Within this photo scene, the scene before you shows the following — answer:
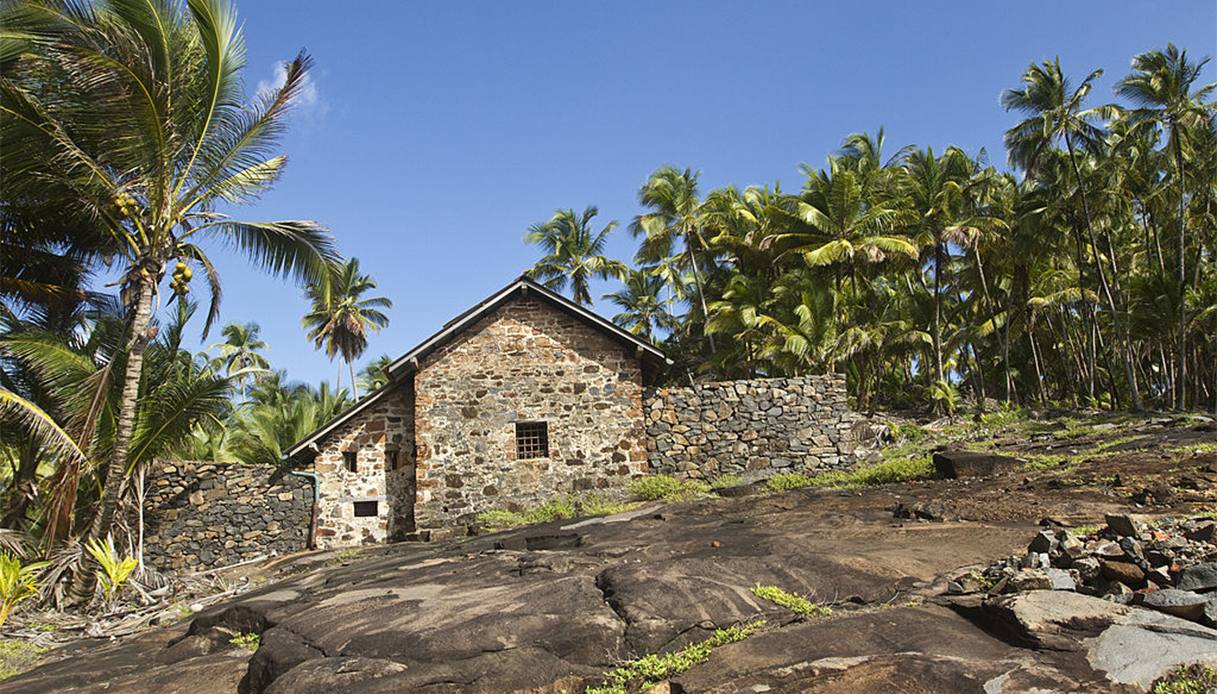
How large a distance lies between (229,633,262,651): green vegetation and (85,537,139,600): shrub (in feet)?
17.1

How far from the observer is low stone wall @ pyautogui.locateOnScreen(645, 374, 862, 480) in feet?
52.2

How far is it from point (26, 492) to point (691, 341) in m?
27.4

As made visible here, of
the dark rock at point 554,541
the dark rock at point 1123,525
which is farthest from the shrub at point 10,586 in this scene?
the dark rock at point 1123,525

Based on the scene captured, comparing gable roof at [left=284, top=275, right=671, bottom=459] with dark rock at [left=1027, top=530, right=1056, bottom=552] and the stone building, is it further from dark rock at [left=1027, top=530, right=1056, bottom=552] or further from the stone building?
dark rock at [left=1027, top=530, right=1056, bottom=552]

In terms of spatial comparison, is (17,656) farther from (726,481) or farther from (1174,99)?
(1174,99)

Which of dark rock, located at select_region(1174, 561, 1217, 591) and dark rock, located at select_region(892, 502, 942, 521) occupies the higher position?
dark rock, located at select_region(892, 502, 942, 521)

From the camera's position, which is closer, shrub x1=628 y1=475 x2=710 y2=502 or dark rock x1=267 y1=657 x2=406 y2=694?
dark rock x1=267 y1=657 x2=406 y2=694

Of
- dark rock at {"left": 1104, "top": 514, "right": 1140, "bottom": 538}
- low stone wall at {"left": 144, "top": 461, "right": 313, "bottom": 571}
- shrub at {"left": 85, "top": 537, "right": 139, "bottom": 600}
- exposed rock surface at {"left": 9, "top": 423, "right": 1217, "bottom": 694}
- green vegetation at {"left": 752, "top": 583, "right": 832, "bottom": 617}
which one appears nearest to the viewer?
exposed rock surface at {"left": 9, "top": 423, "right": 1217, "bottom": 694}

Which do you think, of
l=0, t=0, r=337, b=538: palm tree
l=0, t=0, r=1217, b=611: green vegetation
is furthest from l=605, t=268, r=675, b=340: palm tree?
l=0, t=0, r=337, b=538: palm tree

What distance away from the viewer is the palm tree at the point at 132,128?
35.9 ft

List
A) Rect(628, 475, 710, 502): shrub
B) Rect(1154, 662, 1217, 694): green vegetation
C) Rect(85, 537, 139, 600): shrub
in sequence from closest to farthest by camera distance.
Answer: Rect(1154, 662, 1217, 694): green vegetation → Rect(85, 537, 139, 600): shrub → Rect(628, 475, 710, 502): shrub

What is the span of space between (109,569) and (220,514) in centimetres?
426

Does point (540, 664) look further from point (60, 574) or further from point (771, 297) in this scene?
point (771, 297)

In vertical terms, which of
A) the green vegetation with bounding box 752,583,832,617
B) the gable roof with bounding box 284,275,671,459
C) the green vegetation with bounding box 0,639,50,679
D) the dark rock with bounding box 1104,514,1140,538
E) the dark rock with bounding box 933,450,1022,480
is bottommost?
the green vegetation with bounding box 0,639,50,679
